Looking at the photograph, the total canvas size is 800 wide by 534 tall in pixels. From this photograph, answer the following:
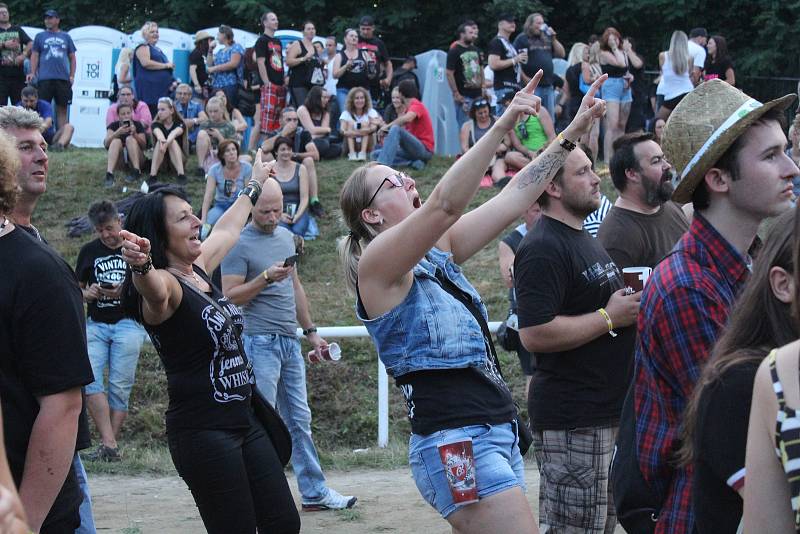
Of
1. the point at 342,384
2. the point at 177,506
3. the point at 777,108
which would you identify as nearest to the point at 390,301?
the point at 777,108

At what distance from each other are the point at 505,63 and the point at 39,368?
42.8ft

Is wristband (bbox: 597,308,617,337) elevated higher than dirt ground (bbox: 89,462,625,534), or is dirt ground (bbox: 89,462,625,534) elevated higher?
wristband (bbox: 597,308,617,337)

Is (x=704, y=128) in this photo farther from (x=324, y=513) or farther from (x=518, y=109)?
(x=324, y=513)

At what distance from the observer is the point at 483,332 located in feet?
13.4

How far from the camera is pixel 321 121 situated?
16297mm

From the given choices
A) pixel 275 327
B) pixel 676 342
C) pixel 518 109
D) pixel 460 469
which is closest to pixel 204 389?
pixel 460 469

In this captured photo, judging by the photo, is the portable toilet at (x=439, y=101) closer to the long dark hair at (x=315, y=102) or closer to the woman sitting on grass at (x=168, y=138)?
the long dark hair at (x=315, y=102)

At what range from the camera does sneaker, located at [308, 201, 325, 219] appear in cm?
1409

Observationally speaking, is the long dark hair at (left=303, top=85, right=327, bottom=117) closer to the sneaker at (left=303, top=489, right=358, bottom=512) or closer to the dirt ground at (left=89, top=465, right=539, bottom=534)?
the dirt ground at (left=89, top=465, right=539, bottom=534)

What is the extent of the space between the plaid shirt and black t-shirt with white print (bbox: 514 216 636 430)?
1.77m

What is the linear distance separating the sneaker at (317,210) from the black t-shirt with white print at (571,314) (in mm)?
9249

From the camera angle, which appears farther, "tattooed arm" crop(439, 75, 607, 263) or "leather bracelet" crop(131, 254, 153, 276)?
"tattooed arm" crop(439, 75, 607, 263)

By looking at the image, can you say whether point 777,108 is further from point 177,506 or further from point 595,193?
point 177,506

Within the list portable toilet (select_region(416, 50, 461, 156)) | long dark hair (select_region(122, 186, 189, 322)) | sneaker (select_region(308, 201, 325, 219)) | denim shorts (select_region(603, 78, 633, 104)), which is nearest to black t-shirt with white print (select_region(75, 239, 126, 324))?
long dark hair (select_region(122, 186, 189, 322))
